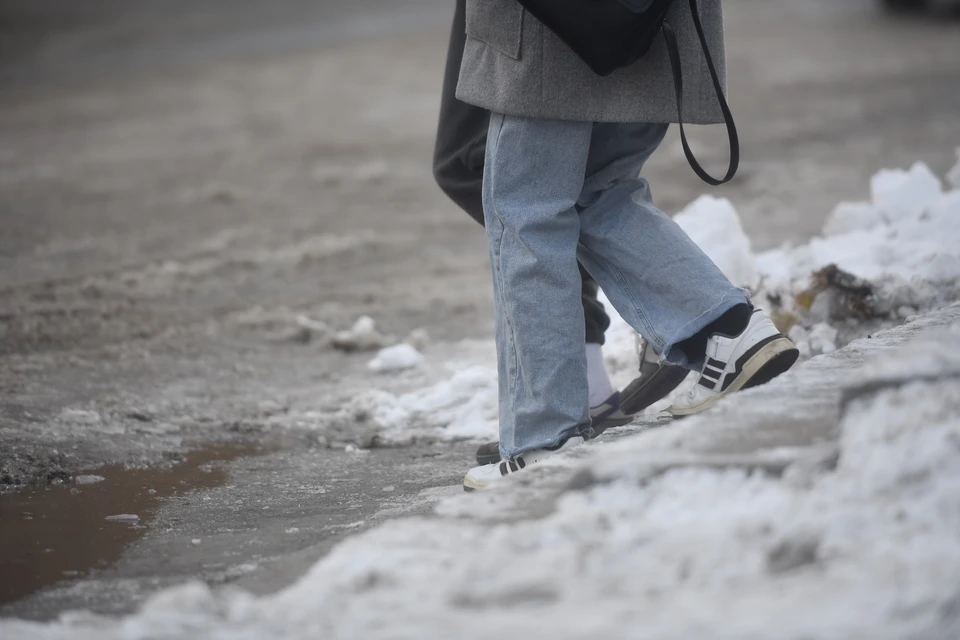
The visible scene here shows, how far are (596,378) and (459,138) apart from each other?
0.71 m

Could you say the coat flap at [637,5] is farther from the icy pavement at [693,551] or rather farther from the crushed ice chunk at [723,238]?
the crushed ice chunk at [723,238]

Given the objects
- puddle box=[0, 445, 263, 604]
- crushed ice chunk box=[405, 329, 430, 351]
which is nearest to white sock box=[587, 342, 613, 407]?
puddle box=[0, 445, 263, 604]

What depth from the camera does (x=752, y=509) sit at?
148 centimetres

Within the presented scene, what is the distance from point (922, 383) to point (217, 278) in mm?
3601

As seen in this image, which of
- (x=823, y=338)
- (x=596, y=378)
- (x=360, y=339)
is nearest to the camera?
(x=596, y=378)

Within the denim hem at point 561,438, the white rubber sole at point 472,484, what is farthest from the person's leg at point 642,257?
the white rubber sole at point 472,484

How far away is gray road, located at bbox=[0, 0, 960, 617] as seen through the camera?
97.7 inches

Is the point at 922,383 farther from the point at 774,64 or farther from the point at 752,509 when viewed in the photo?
the point at 774,64

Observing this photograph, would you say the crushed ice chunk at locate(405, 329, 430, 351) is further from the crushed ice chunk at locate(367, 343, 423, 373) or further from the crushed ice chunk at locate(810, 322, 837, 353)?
the crushed ice chunk at locate(810, 322, 837, 353)

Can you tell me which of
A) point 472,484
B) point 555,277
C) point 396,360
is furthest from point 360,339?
point 555,277

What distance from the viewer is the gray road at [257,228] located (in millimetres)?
2482

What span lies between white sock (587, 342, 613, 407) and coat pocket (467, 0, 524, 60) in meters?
0.86

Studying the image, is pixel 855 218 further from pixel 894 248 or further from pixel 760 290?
pixel 760 290

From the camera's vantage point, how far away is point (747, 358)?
6.83 ft
